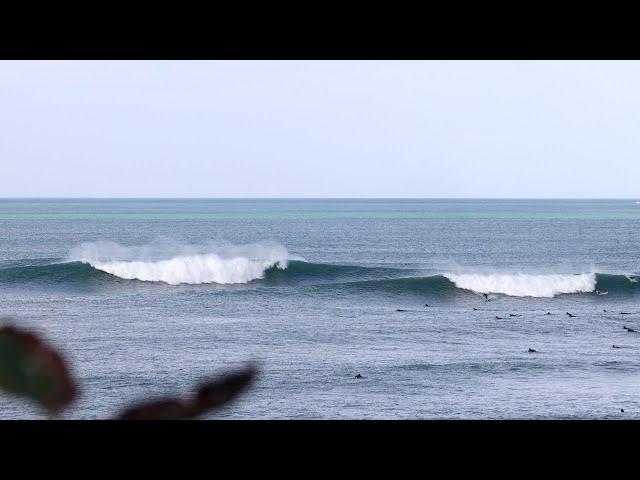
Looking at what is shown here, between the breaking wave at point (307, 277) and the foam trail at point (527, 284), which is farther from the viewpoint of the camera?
the foam trail at point (527, 284)

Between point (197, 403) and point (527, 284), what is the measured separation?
1920cm

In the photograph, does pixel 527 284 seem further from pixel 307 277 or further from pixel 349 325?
pixel 349 325

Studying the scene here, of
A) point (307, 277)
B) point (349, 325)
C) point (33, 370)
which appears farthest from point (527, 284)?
point (33, 370)

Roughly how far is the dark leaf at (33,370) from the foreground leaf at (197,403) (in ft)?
0.25

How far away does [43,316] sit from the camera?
15141 millimetres

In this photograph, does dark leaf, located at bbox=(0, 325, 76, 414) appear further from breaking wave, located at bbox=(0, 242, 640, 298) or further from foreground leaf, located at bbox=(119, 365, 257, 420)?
breaking wave, located at bbox=(0, 242, 640, 298)

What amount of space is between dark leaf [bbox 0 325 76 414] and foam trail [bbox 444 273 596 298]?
706 inches

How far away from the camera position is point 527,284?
19.4 m

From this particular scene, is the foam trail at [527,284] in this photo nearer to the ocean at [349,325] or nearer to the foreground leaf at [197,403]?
the ocean at [349,325]

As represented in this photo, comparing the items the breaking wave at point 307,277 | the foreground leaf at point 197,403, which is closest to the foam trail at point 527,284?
the breaking wave at point 307,277

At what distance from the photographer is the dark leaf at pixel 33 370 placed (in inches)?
33.0
